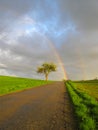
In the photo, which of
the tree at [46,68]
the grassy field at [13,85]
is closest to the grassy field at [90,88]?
the grassy field at [13,85]

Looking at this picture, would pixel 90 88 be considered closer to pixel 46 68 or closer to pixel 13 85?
pixel 13 85

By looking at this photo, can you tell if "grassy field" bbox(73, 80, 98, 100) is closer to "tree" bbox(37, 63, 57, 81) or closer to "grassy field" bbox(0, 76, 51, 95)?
→ "grassy field" bbox(0, 76, 51, 95)

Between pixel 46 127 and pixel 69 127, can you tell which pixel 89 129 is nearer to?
pixel 69 127

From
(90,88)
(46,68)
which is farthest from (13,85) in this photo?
(46,68)

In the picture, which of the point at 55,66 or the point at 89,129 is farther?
the point at 55,66

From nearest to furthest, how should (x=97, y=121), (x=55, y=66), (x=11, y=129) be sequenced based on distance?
(x=11, y=129) < (x=97, y=121) < (x=55, y=66)

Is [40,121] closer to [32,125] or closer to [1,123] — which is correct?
[32,125]

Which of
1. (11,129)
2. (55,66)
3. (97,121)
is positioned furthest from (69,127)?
(55,66)

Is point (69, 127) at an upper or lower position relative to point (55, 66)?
lower

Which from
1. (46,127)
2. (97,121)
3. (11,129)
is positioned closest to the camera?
(11,129)

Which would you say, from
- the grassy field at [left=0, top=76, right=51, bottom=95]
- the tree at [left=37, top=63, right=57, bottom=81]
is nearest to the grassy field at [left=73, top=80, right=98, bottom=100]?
the grassy field at [left=0, top=76, right=51, bottom=95]

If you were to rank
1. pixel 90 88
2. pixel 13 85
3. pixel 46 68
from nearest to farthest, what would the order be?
pixel 13 85 → pixel 90 88 → pixel 46 68

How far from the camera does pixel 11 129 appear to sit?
8.16 m

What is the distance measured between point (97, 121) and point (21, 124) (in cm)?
369
